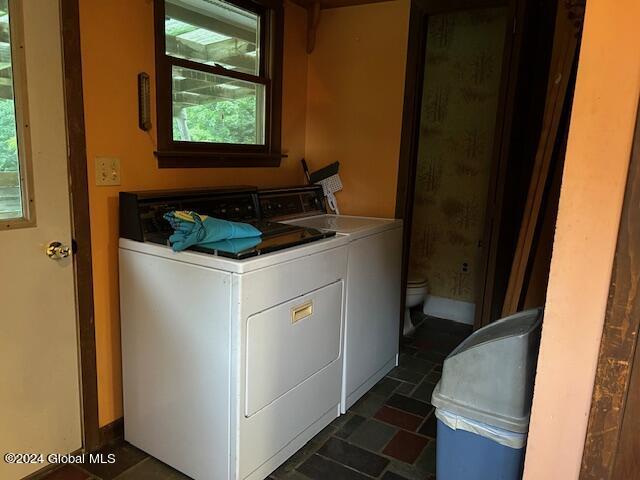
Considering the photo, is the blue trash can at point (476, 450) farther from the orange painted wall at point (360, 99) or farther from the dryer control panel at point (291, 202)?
the orange painted wall at point (360, 99)

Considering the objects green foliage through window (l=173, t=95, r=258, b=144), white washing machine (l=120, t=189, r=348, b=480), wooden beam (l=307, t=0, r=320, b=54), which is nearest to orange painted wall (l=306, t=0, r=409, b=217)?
wooden beam (l=307, t=0, r=320, b=54)

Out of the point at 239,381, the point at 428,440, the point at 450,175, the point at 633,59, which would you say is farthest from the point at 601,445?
the point at 450,175

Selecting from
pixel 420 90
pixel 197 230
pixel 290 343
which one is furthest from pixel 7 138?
pixel 420 90

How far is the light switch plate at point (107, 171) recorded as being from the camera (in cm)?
193

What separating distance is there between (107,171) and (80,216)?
0.73 ft

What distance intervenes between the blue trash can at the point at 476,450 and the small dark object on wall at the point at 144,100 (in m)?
1.66

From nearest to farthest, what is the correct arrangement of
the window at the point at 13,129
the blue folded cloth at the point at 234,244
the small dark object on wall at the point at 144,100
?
the window at the point at 13,129
the blue folded cloth at the point at 234,244
the small dark object on wall at the point at 144,100

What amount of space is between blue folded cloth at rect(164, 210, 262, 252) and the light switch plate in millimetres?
320

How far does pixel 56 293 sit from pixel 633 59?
1.96 metres

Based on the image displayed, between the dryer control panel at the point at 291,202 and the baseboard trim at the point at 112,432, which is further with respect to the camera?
the dryer control panel at the point at 291,202

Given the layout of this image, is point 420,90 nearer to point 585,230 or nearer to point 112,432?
point 585,230

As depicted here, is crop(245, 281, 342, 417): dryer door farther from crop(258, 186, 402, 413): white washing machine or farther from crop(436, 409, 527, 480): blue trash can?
crop(436, 409, 527, 480): blue trash can

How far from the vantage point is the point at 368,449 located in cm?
216

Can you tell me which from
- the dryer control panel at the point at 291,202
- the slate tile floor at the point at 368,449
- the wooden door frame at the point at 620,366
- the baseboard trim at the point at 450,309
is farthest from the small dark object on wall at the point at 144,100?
the baseboard trim at the point at 450,309
